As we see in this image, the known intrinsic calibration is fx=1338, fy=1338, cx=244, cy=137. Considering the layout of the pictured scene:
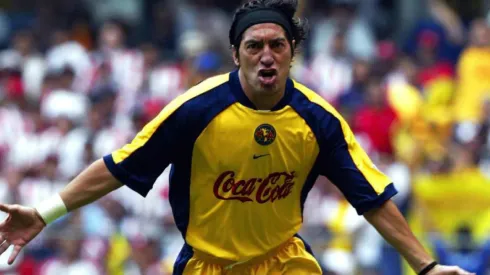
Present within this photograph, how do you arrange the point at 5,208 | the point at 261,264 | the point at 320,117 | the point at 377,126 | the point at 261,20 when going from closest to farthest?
the point at 5,208 → the point at 261,20 → the point at 320,117 → the point at 261,264 → the point at 377,126

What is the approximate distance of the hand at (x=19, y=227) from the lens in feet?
22.1

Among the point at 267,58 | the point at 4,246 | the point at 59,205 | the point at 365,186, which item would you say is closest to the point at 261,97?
the point at 267,58

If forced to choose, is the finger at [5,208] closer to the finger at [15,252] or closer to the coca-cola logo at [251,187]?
the finger at [15,252]

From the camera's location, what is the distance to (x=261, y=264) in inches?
277

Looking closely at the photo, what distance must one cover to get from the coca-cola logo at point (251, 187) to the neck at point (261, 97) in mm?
357

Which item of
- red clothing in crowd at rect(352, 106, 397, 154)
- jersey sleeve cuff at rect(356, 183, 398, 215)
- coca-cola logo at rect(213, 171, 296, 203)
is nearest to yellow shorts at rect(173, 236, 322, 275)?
coca-cola logo at rect(213, 171, 296, 203)

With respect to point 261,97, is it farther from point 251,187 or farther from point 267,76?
point 251,187

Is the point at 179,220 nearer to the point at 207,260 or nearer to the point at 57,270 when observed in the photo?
the point at 207,260

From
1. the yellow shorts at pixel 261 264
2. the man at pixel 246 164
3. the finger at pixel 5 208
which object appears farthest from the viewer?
the yellow shorts at pixel 261 264

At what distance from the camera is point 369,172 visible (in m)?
6.91

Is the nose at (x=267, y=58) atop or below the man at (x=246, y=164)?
atop

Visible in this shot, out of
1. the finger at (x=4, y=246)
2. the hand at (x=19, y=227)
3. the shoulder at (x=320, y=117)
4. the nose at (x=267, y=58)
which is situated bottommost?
the finger at (x=4, y=246)

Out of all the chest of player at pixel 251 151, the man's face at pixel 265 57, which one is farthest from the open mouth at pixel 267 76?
the chest of player at pixel 251 151

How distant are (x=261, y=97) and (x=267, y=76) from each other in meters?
0.15
